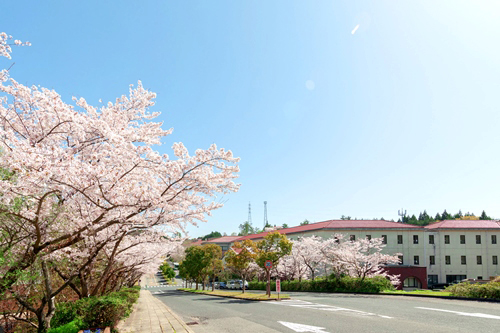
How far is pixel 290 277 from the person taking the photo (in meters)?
46.2

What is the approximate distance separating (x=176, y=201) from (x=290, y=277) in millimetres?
40390

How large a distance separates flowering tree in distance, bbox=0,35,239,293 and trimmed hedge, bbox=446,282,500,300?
1791 centimetres

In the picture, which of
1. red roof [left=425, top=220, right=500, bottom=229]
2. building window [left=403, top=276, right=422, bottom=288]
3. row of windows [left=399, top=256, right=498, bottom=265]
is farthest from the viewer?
red roof [left=425, top=220, right=500, bottom=229]

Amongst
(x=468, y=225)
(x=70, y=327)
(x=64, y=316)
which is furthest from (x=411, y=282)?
(x=70, y=327)

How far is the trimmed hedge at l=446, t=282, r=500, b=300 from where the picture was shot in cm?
1920

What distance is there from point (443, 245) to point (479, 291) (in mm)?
37449

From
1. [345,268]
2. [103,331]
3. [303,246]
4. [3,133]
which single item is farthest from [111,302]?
[303,246]

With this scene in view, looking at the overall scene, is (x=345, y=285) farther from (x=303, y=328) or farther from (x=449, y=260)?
(x=449, y=260)

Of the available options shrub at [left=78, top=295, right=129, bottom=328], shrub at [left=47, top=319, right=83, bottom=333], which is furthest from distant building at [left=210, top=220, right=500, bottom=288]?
shrub at [left=47, top=319, right=83, bottom=333]

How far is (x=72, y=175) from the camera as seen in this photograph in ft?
21.3

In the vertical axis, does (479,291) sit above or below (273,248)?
below

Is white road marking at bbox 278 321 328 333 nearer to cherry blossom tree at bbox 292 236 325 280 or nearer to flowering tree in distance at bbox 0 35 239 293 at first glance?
flowering tree in distance at bbox 0 35 239 293

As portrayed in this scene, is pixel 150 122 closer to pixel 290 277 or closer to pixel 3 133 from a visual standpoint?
pixel 3 133

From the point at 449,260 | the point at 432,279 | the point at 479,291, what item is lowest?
the point at 432,279
